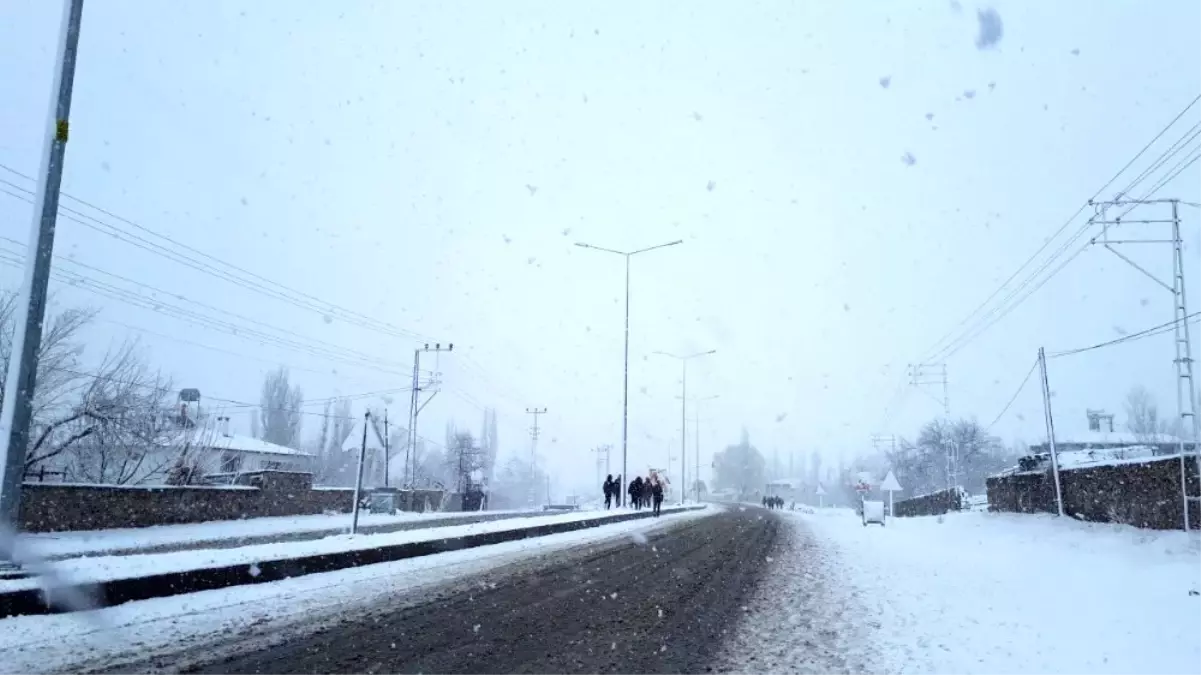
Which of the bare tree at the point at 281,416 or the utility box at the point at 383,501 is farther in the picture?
the bare tree at the point at 281,416

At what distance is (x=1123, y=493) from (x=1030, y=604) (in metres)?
14.6

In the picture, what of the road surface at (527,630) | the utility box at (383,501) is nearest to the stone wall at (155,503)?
the utility box at (383,501)

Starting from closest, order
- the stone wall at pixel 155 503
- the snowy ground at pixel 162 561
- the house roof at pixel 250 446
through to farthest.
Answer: the snowy ground at pixel 162 561
the stone wall at pixel 155 503
the house roof at pixel 250 446

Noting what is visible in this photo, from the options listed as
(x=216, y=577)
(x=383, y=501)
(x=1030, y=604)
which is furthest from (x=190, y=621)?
(x=383, y=501)

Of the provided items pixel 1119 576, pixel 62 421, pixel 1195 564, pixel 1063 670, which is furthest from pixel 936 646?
pixel 62 421

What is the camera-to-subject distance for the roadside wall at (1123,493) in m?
19.0

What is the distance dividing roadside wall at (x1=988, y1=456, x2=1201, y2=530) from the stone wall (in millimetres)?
27027

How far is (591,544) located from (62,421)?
60.8 feet

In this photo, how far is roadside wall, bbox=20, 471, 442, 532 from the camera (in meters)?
22.4

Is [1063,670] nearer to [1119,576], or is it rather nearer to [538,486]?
[1119,576]

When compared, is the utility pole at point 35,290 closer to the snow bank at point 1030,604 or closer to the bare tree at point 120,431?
the snow bank at point 1030,604

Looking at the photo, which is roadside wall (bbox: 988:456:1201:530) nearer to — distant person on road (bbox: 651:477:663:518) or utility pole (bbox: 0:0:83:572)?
distant person on road (bbox: 651:477:663:518)

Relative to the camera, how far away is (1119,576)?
44.4 feet

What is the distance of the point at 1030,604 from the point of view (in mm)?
10203
